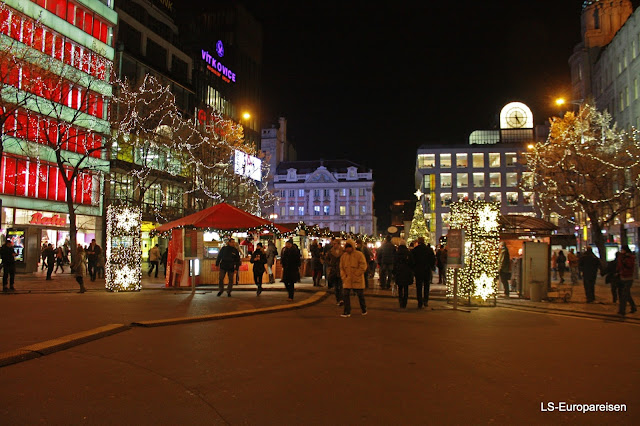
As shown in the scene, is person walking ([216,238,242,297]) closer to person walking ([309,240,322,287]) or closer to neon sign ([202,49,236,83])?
person walking ([309,240,322,287])

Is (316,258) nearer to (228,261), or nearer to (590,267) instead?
(228,261)

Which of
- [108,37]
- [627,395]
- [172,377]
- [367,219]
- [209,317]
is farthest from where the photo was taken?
[367,219]

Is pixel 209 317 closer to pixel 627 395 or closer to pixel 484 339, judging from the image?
pixel 484 339

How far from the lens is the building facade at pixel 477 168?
284ft

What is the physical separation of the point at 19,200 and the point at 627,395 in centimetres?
3474

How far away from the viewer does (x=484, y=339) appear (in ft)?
30.8

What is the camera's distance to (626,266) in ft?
44.5

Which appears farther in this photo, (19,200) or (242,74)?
(242,74)

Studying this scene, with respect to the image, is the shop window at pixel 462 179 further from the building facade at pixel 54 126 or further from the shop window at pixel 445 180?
the building facade at pixel 54 126

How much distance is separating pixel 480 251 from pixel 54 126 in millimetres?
25689

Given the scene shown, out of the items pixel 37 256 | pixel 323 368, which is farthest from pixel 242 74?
pixel 323 368

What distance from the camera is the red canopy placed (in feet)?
70.0

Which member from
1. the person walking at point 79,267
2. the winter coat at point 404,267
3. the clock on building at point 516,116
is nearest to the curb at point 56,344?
the winter coat at point 404,267

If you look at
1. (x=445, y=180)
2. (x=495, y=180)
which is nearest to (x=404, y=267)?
(x=445, y=180)
